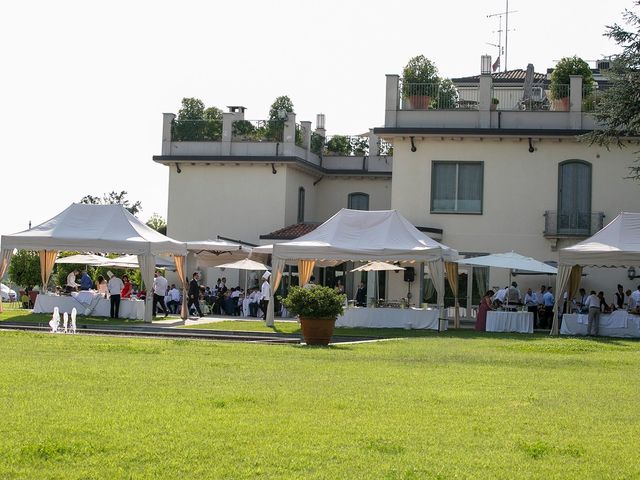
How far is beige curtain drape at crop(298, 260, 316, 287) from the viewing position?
114ft

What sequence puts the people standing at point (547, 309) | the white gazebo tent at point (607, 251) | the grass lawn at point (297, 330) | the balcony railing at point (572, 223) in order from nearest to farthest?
1. the grass lawn at point (297, 330)
2. the white gazebo tent at point (607, 251)
3. the people standing at point (547, 309)
4. the balcony railing at point (572, 223)

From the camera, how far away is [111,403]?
11055mm

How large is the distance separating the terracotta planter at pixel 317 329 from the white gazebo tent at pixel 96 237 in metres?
11.1

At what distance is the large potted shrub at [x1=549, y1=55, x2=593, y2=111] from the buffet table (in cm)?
1101

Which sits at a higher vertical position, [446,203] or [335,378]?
[446,203]

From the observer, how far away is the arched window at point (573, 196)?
Answer: 40344 mm

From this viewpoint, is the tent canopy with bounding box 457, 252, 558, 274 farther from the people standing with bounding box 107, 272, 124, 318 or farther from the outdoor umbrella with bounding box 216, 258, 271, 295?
the people standing with bounding box 107, 272, 124, 318

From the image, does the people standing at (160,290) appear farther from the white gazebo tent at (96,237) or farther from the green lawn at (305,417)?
the green lawn at (305,417)

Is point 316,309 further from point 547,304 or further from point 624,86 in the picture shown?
point 547,304

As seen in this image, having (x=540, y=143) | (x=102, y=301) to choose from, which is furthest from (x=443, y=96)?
(x=102, y=301)

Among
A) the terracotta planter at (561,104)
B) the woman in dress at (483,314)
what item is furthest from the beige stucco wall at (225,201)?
the woman in dress at (483,314)

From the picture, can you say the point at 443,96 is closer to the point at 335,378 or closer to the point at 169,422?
the point at 335,378

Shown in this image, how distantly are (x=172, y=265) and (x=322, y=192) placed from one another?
9.75 m

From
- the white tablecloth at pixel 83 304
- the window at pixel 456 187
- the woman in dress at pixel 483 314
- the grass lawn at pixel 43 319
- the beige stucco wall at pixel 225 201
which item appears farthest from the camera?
the beige stucco wall at pixel 225 201
